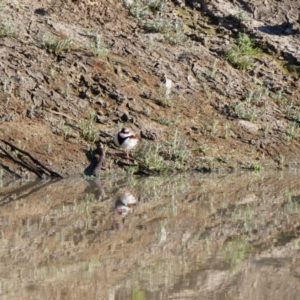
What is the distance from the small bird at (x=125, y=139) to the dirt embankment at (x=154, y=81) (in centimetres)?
41

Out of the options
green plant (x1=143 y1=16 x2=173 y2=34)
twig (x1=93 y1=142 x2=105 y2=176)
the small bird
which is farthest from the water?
green plant (x1=143 y1=16 x2=173 y2=34)

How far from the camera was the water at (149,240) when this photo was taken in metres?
6.55

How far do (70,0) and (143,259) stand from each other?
11.6 meters

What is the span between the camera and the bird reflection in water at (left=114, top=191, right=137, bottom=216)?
10234 millimetres

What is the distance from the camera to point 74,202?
10922 millimetres

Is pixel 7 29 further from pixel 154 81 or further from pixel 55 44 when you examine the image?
pixel 154 81

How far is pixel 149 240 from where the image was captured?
27.6 feet

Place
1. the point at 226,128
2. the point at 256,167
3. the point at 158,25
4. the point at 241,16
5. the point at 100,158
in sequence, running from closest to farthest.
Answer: the point at 100,158 < the point at 256,167 < the point at 226,128 < the point at 158,25 < the point at 241,16

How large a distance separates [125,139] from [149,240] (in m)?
5.55

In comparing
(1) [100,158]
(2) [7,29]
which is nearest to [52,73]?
(2) [7,29]

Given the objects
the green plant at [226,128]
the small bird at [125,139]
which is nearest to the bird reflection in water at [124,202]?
the small bird at [125,139]

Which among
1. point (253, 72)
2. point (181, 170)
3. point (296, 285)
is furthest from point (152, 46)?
point (296, 285)

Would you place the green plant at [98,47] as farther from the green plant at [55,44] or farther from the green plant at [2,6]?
the green plant at [2,6]

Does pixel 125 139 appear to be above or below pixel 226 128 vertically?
above
